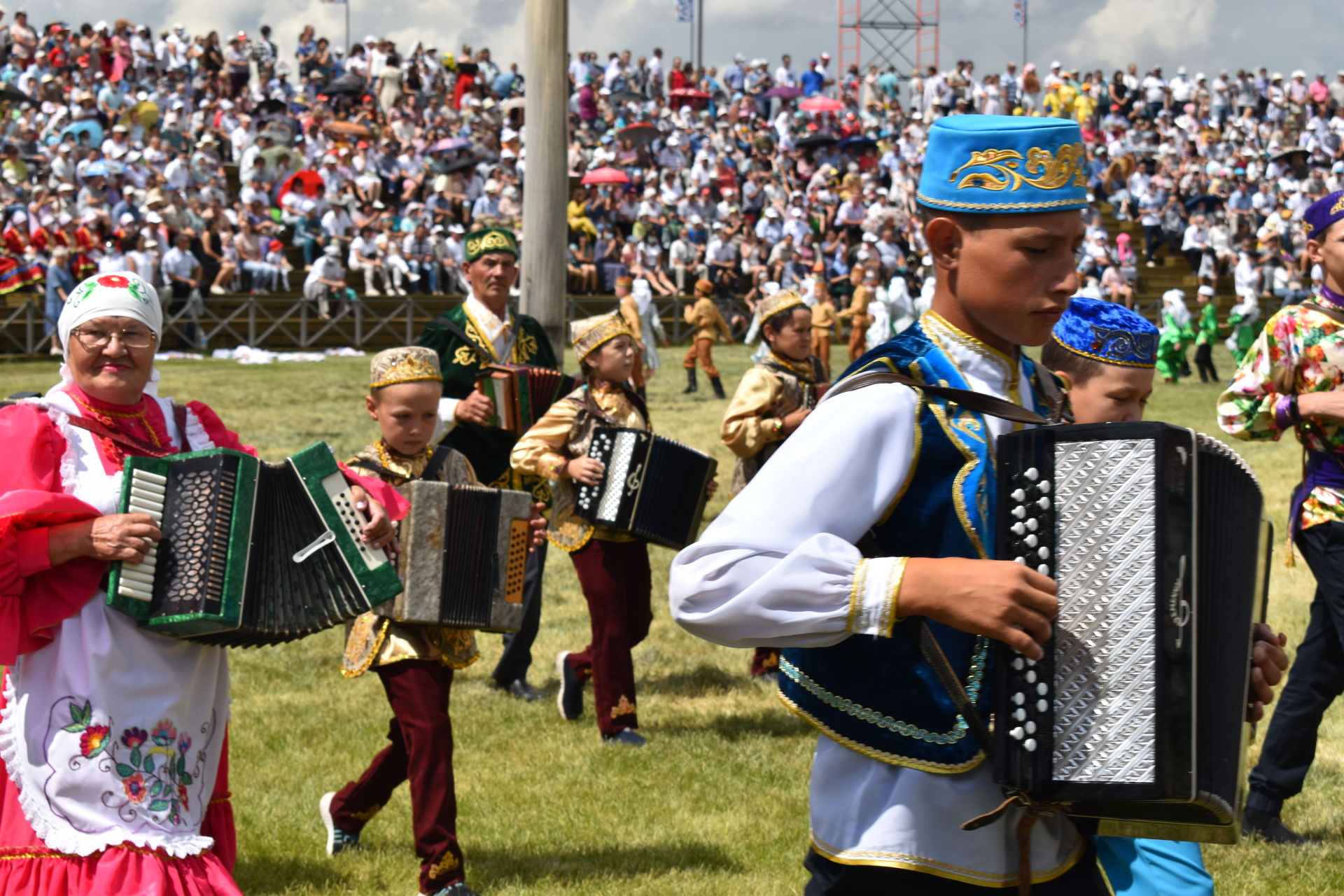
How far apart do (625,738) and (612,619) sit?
1.83 ft

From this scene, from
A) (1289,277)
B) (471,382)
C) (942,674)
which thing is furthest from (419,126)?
(942,674)

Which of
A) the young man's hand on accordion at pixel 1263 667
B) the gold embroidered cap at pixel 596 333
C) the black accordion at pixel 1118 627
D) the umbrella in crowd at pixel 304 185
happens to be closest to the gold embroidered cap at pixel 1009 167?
the black accordion at pixel 1118 627

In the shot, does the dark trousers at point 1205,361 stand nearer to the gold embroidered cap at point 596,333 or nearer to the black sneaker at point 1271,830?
the gold embroidered cap at point 596,333

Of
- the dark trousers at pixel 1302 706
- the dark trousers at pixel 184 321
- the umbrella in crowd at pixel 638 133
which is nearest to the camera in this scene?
the dark trousers at pixel 1302 706

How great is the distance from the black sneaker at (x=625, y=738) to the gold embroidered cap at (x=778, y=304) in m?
2.14

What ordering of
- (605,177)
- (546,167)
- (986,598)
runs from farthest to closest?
(605,177) → (546,167) → (986,598)

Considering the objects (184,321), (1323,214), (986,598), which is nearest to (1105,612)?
(986,598)

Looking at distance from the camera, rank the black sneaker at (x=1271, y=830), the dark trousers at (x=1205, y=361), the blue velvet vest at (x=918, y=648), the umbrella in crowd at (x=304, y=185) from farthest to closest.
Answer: the umbrella in crowd at (x=304, y=185)
the dark trousers at (x=1205, y=361)
the black sneaker at (x=1271, y=830)
the blue velvet vest at (x=918, y=648)

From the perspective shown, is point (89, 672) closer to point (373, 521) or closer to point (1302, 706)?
point (373, 521)

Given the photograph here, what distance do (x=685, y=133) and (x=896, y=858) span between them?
112ft

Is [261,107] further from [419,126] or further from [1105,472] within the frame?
[1105,472]

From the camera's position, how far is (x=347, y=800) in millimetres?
5555

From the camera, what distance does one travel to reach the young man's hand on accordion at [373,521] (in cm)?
411

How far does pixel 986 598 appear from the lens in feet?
7.52
